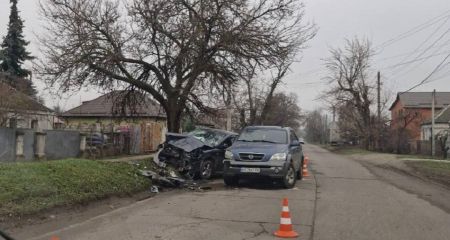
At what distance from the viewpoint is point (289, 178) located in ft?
51.3

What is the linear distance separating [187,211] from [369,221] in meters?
3.48

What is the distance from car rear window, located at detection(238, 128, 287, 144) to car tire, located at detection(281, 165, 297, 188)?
965 millimetres

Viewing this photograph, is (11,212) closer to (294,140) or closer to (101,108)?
(294,140)

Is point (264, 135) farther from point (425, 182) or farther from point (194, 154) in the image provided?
point (425, 182)

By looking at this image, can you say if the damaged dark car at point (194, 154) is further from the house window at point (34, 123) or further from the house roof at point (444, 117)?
the house roof at point (444, 117)

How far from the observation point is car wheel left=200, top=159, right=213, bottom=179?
688 inches

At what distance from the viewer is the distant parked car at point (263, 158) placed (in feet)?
49.7

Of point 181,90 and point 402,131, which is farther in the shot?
point 402,131

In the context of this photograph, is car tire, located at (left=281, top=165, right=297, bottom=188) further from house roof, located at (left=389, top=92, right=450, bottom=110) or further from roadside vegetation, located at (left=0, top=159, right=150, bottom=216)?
house roof, located at (left=389, top=92, right=450, bottom=110)

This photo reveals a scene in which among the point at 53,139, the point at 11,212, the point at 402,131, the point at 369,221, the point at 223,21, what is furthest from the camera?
the point at 402,131

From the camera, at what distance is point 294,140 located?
57.7 ft

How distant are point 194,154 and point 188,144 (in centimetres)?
37

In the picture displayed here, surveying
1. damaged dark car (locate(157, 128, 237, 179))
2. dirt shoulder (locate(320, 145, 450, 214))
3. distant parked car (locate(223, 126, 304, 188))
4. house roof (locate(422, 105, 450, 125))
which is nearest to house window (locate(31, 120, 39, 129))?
dirt shoulder (locate(320, 145, 450, 214))

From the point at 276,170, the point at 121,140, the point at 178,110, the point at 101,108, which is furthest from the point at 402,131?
the point at 276,170
